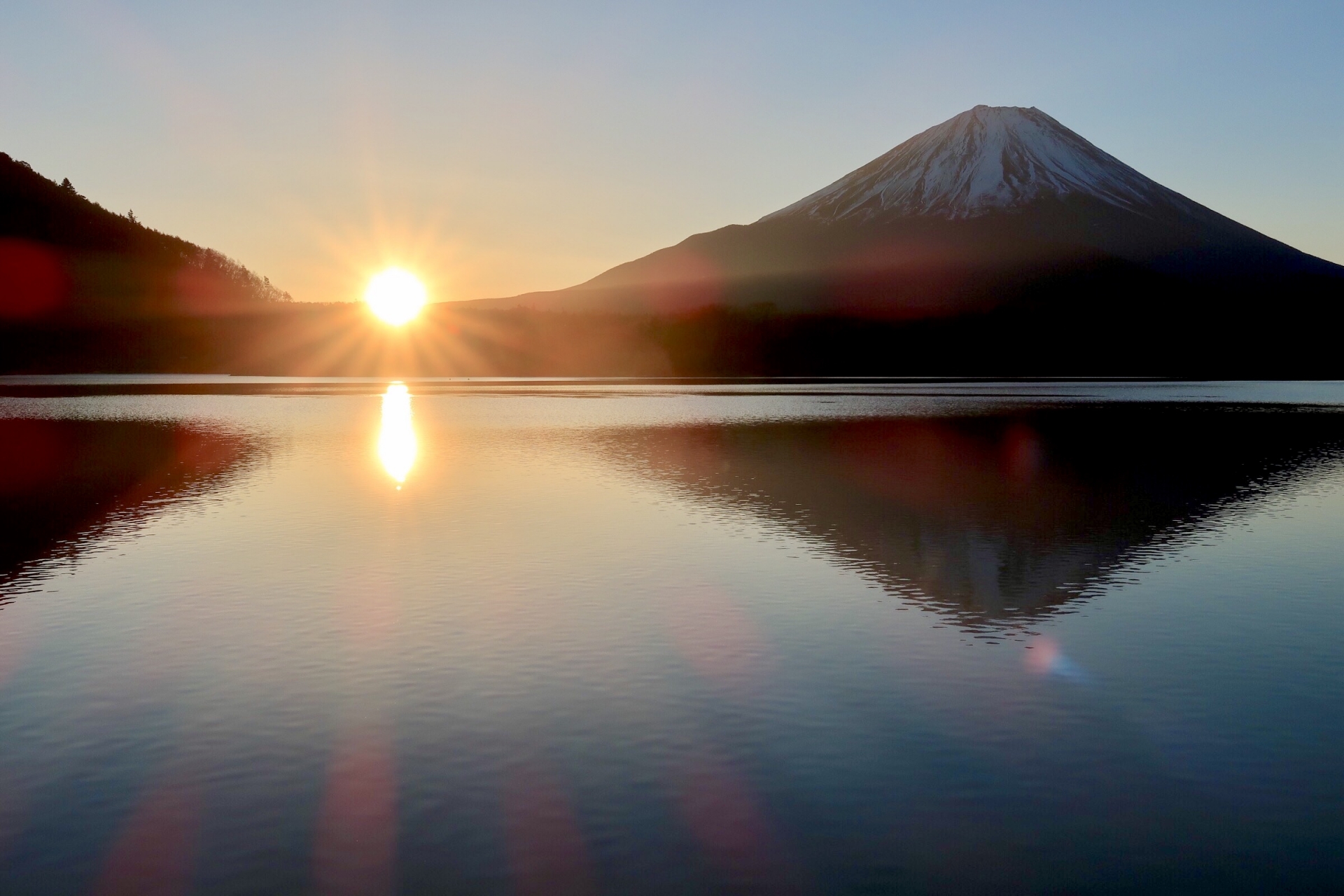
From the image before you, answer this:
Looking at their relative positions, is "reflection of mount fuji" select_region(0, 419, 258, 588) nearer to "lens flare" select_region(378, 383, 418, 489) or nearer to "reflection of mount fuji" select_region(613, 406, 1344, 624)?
"lens flare" select_region(378, 383, 418, 489)

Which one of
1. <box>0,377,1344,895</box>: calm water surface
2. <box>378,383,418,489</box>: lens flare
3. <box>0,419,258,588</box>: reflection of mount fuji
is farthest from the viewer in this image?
<box>378,383,418,489</box>: lens flare

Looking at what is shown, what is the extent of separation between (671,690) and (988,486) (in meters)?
30.8

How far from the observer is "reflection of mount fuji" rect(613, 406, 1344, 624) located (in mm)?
28203

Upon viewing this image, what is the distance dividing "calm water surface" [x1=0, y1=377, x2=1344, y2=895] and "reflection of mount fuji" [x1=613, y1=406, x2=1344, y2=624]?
0.32 metres

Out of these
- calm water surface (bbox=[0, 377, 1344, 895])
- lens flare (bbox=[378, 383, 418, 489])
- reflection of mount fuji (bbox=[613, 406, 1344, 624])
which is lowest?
lens flare (bbox=[378, 383, 418, 489])

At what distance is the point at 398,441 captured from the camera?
228 feet

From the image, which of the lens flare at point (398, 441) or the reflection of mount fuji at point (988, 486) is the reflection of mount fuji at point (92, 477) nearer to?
the lens flare at point (398, 441)

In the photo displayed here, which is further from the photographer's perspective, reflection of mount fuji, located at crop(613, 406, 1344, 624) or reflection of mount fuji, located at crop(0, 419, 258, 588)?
reflection of mount fuji, located at crop(0, 419, 258, 588)

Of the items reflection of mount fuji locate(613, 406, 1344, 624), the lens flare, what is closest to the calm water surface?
reflection of mount fuji locate(613, 406, 1344, 624)

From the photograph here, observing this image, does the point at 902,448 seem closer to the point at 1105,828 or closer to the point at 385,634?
the point at 385,634

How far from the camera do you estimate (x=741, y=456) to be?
189ft

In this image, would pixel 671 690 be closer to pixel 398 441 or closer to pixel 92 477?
pixel 92 477

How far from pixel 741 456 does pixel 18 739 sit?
144ft

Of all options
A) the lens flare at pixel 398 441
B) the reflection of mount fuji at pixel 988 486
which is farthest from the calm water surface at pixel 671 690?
the lens flare at pixel 398 441
